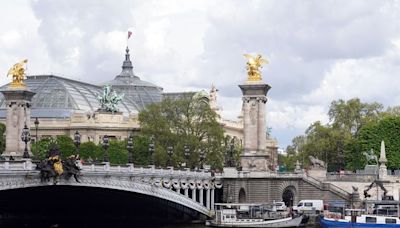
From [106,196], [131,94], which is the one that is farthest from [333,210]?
[131,94]

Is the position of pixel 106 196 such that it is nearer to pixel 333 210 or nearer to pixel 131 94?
pixel 333 210

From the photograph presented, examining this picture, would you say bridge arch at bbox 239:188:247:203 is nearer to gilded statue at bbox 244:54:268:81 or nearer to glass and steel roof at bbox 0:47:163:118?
gilded statue at bbox 244:54:268:81

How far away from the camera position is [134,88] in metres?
Answer: 166

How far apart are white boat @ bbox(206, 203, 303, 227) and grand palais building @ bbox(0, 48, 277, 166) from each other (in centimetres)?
5015

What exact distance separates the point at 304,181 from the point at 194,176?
1147 cm

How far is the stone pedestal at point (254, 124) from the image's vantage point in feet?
281

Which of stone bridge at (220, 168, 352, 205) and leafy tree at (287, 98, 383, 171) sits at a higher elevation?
leafy tree at (287, 98, 383, 171)

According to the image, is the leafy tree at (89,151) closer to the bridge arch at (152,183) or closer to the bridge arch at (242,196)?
the bridge arch at (152,183)

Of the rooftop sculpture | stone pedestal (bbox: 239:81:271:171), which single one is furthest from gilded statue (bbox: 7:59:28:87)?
the rooftop sculpture

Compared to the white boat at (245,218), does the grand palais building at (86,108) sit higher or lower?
higher

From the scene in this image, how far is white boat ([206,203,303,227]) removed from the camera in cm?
7269

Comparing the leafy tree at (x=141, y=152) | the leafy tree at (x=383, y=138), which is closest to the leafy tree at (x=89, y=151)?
the leafy tree at (x=141, y=152)

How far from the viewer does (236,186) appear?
273 ft

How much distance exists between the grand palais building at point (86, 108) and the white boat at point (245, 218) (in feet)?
165
